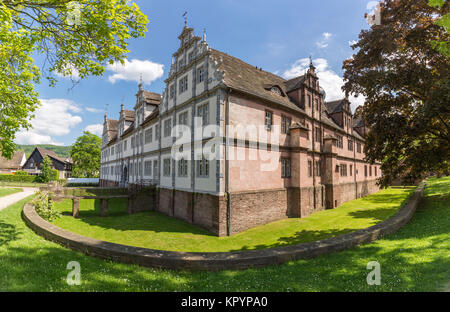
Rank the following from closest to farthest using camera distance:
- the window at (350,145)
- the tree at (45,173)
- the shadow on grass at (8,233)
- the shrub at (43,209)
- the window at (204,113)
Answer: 1. the shadow on grass at (8,233)
2. the shrub at (43,209)
3. the window at (204,113)
4. the window at (350,145)
5. the tree at (45,173)

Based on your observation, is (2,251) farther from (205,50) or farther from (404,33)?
(404,33)

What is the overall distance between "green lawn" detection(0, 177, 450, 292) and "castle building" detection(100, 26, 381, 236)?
24.2ft

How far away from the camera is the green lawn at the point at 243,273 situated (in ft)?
17.1

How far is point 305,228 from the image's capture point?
14930 mm

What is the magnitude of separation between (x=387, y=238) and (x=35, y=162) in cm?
7941

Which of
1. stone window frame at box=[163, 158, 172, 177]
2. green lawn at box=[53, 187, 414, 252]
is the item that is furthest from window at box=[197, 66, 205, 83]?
green lawn at box=[53, 187, 414, 252]

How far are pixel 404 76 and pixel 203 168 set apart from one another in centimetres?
1338

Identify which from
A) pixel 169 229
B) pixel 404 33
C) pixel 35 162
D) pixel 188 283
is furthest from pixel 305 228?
pixel 35 162

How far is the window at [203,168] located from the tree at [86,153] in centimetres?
4984

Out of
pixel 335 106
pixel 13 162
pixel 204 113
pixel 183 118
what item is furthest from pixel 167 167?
pixel 13 162

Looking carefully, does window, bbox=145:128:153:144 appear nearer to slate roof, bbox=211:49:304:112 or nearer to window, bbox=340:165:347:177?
slate roof, bbox=211:49:304:112

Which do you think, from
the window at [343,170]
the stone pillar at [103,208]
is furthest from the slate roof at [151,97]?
the window at [343,170]

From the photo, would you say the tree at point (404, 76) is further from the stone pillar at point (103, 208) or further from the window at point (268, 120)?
the stone pillar at point (103, 208)

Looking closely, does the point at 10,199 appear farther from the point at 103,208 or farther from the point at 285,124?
the point at 285,124
